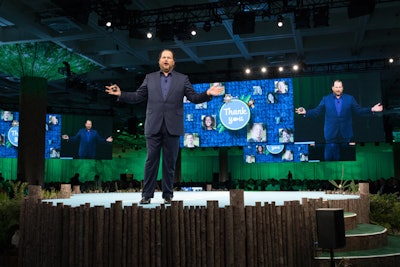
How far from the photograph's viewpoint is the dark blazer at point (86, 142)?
17500mm

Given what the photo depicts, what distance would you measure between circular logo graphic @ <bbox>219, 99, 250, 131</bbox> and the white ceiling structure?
1419 millimetres

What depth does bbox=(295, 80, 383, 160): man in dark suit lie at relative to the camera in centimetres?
1280

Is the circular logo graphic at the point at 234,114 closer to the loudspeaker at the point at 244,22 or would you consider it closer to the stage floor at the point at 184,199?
the loudspeaker at the point at 244,22

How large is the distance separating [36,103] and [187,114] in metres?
4.89

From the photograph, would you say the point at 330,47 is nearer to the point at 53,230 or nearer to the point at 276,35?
the point at 276,35

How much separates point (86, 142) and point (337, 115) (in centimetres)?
1022

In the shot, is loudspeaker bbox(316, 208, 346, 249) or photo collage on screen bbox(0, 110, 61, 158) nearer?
loudspeaker bbox(316, 208, 346, 249)

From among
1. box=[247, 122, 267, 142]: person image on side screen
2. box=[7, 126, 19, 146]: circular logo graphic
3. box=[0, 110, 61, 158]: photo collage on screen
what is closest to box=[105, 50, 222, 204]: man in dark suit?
box=[247, 122, 267, 142]: person image on side screen

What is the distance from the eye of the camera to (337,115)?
42.7 ft

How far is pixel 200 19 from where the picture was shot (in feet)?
35.4

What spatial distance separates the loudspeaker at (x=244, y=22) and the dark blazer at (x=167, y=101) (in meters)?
5.26

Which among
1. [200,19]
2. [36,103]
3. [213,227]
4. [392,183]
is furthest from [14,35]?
[392,183]

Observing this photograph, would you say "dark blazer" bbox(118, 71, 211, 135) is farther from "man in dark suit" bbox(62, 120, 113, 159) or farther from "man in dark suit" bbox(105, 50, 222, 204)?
"man in dark suit" bbox(62, 120, 113, 159)

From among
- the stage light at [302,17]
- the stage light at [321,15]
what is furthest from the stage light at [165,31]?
the stage light at [321,15]
